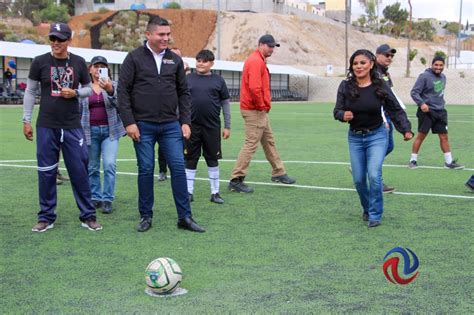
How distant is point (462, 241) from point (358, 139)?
61.9 inches

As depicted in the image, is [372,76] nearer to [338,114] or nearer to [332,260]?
[338,114]

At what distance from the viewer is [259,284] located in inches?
197

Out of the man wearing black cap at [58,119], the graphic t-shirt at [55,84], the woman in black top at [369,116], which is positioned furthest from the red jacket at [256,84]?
the graphic t-shirt at [55,84]

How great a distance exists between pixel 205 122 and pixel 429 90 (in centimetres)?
525

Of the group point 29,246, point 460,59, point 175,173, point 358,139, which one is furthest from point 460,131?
point 460,59

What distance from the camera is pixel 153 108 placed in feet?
21.9

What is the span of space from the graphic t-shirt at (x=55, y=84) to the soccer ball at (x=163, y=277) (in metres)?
2.47

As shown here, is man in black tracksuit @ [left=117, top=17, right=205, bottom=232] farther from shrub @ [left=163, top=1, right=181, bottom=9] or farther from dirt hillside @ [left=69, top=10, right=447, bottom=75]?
shrub @ [left=163, top=1, right=181, bottom=9]

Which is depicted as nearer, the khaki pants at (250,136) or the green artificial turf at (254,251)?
the green artificial turf at (254,251)

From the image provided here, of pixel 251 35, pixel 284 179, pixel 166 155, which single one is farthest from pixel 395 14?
pixel 166 155

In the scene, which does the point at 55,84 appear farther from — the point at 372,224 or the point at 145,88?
the point at 372,224

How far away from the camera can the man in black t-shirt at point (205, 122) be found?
8.34 meters

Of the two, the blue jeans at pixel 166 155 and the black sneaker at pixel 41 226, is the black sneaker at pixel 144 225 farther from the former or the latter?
the black sneaker at pixel 41 226

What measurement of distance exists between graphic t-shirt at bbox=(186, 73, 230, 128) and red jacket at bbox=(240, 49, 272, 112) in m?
0.79
